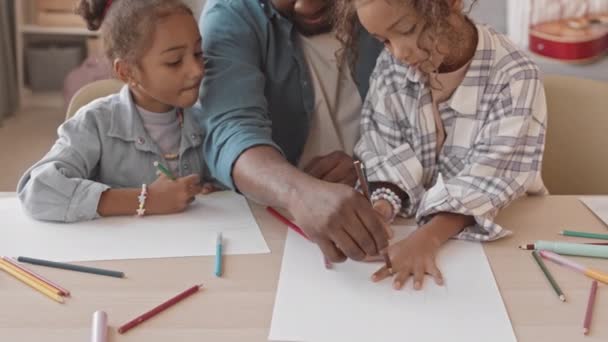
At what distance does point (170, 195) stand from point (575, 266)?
61 centimetres

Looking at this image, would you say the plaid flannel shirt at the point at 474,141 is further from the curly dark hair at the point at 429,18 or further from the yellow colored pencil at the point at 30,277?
the yellow colored pencil at the point at 30,277

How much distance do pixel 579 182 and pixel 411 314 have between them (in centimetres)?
73

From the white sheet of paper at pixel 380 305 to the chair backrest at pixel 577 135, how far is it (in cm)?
52

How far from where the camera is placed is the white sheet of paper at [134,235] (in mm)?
976

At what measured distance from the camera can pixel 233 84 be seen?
117 cm

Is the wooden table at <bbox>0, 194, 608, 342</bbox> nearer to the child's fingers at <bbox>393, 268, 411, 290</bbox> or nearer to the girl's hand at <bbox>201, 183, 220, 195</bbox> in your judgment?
the child's fingers at <bbox>393, 268, 411, 290</bbox>

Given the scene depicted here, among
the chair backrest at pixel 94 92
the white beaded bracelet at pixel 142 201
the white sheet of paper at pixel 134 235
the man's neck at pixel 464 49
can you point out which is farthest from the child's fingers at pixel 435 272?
the chair backrest at pixel 94 92

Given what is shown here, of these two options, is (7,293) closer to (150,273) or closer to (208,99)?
(150,273)

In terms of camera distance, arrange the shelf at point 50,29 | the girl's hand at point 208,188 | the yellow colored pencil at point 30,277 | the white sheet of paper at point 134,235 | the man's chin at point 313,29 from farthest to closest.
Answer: the shelf at point 50,29
the man's chin at point 313,29
the girl's hand at point 208,188
the white sheet of paper at point 134,235
the yellow colored pencil at point 30,277

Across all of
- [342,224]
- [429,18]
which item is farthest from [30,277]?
[429,18]

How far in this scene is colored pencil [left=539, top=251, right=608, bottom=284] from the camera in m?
0.92

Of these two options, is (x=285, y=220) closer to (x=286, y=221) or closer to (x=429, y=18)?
(x=286, y=221)

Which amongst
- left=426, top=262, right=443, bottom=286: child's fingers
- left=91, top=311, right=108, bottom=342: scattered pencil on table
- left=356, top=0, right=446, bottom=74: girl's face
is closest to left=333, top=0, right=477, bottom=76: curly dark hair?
left=356, top=0, right=446, bottom=74: girl's face

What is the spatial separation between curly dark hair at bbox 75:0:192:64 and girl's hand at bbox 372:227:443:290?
0.55 m
